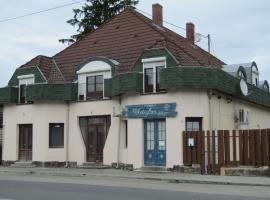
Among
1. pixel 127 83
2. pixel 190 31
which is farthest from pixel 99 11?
pixel 127 83

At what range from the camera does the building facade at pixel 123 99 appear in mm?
26281

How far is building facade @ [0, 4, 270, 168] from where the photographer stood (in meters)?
26.3

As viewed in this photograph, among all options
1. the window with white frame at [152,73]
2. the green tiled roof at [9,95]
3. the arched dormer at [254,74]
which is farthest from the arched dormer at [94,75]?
the arched dormer at [254,74]

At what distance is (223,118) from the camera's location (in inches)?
1126

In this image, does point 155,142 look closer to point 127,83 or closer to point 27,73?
point 127,83

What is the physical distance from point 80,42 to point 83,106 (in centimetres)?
568

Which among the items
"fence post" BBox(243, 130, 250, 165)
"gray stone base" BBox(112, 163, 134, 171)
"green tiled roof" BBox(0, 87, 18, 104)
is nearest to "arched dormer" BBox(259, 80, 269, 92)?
"gray stone base" BBox(112, 163, 134, 171)

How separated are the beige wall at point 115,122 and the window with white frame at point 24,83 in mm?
614

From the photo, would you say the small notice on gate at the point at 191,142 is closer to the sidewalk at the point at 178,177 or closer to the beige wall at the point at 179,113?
the beige wall at the point at 179,113

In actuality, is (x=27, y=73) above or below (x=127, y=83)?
above

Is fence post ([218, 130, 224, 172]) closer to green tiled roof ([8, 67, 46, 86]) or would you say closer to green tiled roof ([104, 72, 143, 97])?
green tiled roof ([104, 72, 143, 97])

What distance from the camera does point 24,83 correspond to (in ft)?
108

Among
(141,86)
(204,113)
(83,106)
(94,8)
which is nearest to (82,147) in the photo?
(83,106)

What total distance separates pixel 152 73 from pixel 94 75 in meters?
4.75
